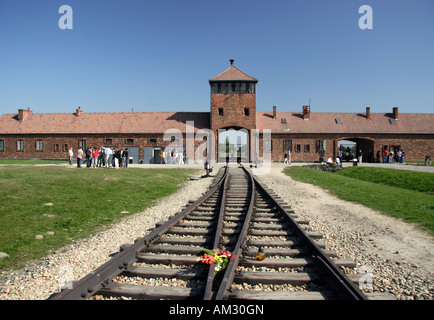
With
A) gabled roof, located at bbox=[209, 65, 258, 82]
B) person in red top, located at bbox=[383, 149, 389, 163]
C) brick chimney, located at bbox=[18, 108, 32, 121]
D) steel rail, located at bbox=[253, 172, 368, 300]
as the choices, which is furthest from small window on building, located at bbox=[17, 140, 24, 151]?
person in red top, located at bbox=[383, 149, 389, 163]

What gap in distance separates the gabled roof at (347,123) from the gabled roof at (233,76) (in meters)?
7.29

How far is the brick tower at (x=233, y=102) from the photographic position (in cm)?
3575

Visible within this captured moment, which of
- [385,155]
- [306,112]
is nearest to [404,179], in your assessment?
[385,155]

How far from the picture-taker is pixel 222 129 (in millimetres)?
36812

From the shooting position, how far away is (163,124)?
3878 cm

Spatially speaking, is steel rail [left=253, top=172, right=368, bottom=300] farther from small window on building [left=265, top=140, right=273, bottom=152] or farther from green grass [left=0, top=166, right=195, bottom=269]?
small window on building [left=265, top=140, right=273, bottom=152]

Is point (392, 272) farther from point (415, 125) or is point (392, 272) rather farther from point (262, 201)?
point (415, 125)

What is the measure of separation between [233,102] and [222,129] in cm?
367

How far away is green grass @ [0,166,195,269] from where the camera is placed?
5125 millimetres

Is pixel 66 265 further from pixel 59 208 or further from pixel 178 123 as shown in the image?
pixel 178 123

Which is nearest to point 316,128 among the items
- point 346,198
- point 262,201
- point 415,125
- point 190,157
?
point 415,125

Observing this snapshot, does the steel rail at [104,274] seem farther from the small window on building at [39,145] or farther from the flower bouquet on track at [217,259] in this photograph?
the small window on building at [39,145]

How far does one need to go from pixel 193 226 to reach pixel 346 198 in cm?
682

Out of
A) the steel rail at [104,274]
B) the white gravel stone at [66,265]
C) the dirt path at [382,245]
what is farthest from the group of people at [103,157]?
the steel rail at [104,274]
